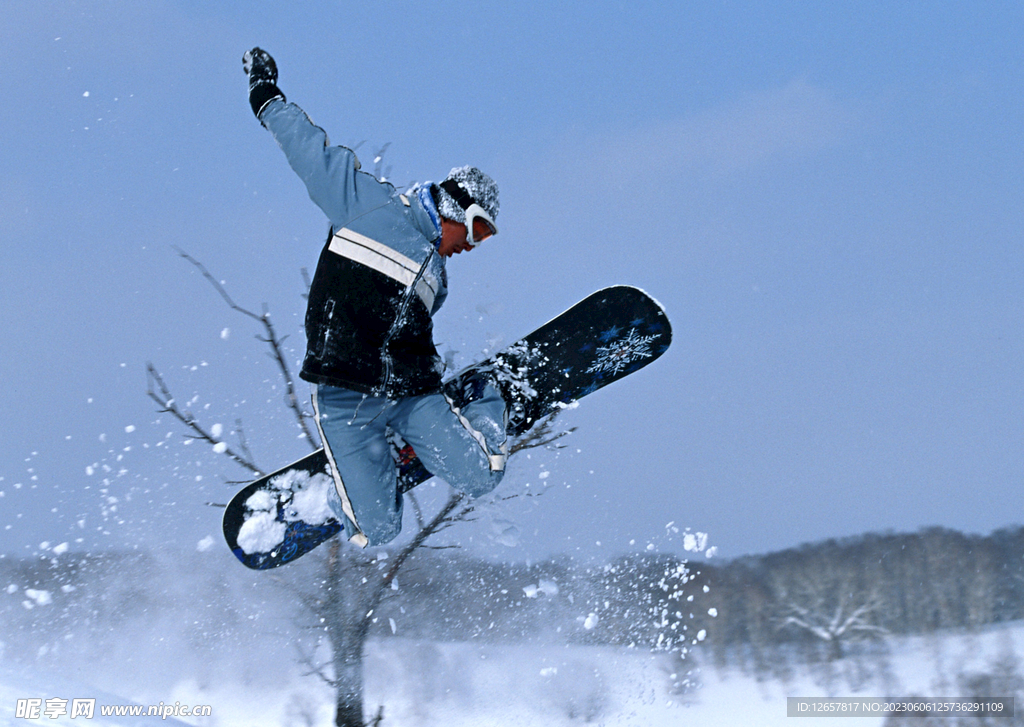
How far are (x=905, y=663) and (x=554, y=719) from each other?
18.8 metres

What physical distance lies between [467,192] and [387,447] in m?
1.19

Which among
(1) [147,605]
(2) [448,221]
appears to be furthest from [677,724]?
(2) [448,221]

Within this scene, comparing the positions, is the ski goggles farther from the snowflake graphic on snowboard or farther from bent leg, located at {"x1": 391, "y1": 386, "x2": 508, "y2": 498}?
the snowflake graphic on snowboard

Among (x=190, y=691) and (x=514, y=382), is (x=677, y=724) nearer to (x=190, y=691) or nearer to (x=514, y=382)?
(x=190, y=691)

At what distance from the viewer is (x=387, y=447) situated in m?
3.19

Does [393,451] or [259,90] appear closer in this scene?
[259,90]

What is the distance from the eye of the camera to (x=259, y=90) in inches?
110

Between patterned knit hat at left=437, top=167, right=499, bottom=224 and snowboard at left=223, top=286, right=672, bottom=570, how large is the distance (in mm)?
870

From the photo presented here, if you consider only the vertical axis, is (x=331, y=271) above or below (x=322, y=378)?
above

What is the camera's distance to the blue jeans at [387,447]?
2.98 m
